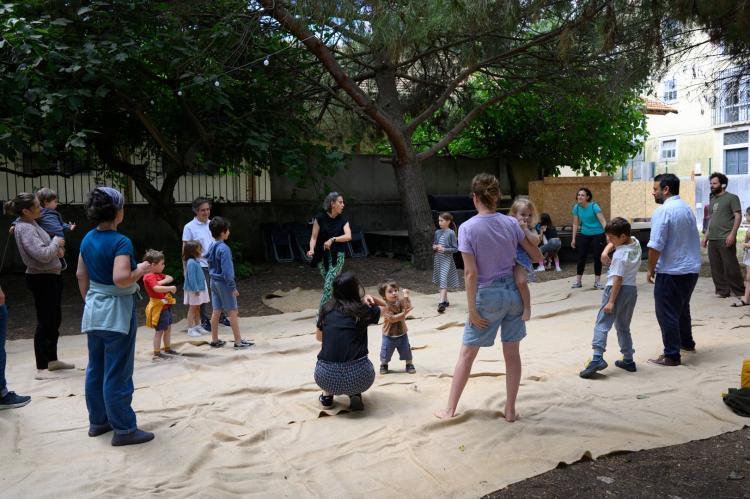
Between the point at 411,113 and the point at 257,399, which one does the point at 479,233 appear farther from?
the point at 411,113

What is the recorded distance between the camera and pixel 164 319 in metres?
6.43

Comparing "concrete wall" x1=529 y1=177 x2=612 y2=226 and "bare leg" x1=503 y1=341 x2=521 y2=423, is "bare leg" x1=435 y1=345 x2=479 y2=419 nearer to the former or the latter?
"bare leg" x1=503 y1=341 x2=521 y2=423

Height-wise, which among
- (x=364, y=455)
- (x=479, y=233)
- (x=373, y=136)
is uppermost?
(x=373, y=136)

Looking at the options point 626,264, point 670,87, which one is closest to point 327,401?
point 626,264

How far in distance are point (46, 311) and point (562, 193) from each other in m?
13.2

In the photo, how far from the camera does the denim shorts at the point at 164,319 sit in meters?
6.38

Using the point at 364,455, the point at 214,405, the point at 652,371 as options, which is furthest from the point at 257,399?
the point at 652,371

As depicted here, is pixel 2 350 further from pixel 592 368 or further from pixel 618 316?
pixel 618 316

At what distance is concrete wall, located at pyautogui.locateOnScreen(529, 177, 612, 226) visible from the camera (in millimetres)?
16500

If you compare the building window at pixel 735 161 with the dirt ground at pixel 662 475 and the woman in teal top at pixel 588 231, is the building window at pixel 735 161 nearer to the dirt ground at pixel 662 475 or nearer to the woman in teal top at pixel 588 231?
the woman in teal top at pixel 588 231

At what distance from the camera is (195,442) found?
422 cm

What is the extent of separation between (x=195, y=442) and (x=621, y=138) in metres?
16.0

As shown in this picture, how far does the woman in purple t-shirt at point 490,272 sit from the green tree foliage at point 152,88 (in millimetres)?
6191

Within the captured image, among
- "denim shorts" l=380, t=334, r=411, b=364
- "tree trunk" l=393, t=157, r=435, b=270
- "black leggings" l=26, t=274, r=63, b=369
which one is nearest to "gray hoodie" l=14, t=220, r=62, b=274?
"black leggings" l=26, t=274, r=63, b=369
